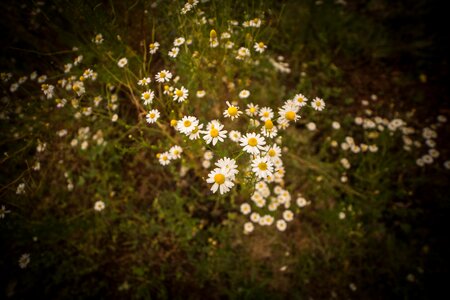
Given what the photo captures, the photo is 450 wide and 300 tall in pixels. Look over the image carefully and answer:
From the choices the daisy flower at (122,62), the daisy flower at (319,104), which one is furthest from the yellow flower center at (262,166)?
the daisy flower at (122,62)

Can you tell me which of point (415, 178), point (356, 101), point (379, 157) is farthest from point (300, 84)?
point (415, 178)

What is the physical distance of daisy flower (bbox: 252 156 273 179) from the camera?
135 centimetres

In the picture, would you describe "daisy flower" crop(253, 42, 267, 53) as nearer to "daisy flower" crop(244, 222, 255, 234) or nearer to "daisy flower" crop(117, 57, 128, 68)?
"daisy flower" crop(117, 57, 128, 68)

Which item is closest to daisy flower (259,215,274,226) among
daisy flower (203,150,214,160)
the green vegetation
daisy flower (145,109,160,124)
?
the green vegetation

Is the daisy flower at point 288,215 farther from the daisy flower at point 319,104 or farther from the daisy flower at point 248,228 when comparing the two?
the daisy flower at point 319,104

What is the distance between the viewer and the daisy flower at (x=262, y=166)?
1354 millimetres

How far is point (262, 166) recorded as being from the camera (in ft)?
4.52

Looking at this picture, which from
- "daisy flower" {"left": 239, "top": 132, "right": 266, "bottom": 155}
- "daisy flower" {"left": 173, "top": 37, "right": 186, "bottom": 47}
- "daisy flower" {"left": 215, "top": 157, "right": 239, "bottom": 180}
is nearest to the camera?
"daisy flower" {"left": 215, "top": 157, "right": 239, "bottom": 180}

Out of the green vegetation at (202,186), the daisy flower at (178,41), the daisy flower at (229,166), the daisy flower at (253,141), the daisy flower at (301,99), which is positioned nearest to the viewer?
the daisy flower at (229,166)

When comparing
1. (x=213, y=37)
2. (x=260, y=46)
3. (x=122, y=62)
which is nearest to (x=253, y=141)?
(x=213, y=37)

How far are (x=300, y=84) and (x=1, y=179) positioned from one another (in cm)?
324

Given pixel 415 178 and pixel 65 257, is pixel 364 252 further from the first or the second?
pixel 65 257

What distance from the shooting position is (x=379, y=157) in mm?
2611

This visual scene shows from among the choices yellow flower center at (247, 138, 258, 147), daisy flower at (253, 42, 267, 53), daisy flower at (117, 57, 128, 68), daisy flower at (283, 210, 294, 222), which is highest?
daisy flower at (253, 42, 267, 53)
